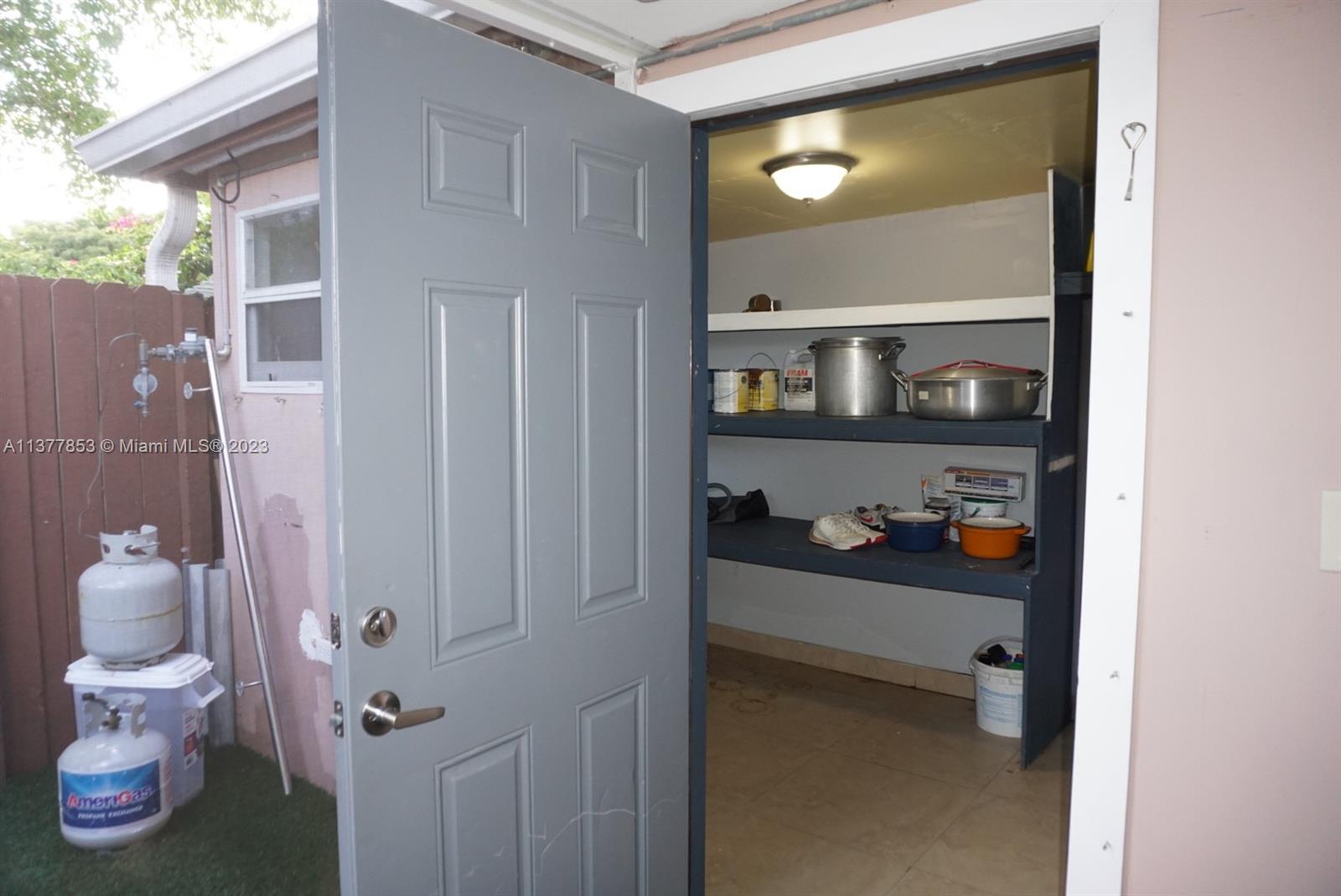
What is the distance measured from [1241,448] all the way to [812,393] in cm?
250

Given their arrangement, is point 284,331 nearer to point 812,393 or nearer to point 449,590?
point 449,590

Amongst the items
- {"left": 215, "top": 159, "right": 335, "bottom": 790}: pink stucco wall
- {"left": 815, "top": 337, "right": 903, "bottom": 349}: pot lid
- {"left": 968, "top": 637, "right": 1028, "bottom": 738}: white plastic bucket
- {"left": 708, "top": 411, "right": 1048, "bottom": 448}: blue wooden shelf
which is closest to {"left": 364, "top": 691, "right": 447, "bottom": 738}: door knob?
{"left": 215, "top": 159, "right": 335, "bottom": 790}: pink stucco wall

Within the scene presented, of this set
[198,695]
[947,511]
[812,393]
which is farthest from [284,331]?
A: [947,511]

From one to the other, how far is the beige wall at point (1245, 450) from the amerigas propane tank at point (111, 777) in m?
2.61

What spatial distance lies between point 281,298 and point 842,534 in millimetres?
2351

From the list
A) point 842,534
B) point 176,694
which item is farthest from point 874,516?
point 176,694

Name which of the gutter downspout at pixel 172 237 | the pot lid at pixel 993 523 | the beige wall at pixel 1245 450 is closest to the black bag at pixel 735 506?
the pot lid at pixel 993 523

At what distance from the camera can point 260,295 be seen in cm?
272

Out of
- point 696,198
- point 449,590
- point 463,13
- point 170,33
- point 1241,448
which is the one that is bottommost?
point 449,590

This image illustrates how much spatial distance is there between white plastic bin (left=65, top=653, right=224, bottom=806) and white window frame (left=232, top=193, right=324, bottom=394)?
0.91 m

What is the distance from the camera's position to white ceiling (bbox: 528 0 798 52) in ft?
5.20

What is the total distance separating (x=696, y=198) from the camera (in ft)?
6.32

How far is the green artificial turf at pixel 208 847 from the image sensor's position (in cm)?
234

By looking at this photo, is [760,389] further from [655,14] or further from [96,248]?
[96,248]
